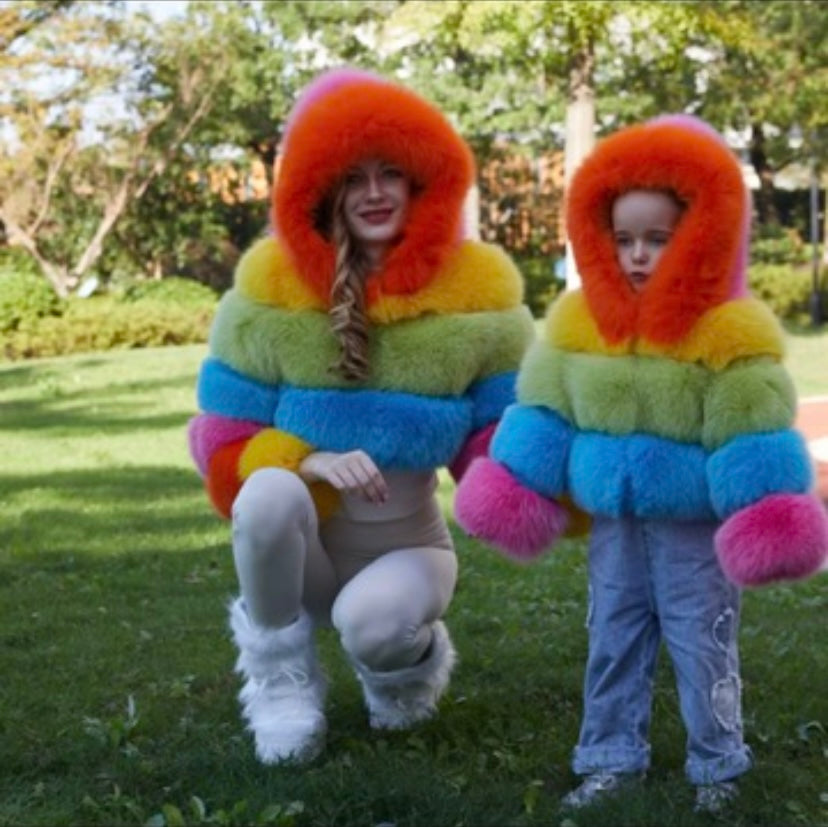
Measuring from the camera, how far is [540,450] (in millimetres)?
3674

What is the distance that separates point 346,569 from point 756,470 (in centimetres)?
124

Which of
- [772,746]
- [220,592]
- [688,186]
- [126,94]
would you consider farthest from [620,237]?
[126,94]

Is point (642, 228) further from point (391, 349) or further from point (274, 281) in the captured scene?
point (274, 281)

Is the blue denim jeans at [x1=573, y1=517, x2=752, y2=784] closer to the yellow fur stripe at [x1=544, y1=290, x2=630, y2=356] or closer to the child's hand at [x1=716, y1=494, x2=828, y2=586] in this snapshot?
the child's hand at [x1=716, y1=494, x2=828, y2=586]

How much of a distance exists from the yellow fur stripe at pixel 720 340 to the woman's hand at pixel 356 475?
0.58 meters

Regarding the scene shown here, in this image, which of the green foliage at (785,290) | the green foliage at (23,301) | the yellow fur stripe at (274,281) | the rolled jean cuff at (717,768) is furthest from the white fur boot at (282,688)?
Result: the green foliage at (785,290)

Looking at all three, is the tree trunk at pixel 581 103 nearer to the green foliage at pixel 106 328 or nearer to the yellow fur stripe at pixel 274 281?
the green foliage at pixel 106 328

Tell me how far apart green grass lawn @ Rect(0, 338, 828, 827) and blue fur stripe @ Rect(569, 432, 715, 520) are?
0.64 m

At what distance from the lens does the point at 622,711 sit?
12.3ft

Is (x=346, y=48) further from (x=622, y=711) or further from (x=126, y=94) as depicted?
(x=622, y=711)

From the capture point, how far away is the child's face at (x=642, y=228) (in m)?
3.67

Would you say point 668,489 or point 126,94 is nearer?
point 668,489

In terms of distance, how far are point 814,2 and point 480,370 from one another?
22.9 metres

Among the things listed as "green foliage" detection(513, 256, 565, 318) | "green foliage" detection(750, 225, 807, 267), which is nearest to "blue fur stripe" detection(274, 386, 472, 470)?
"green foliage" detection(513, 256, 565, 318)
